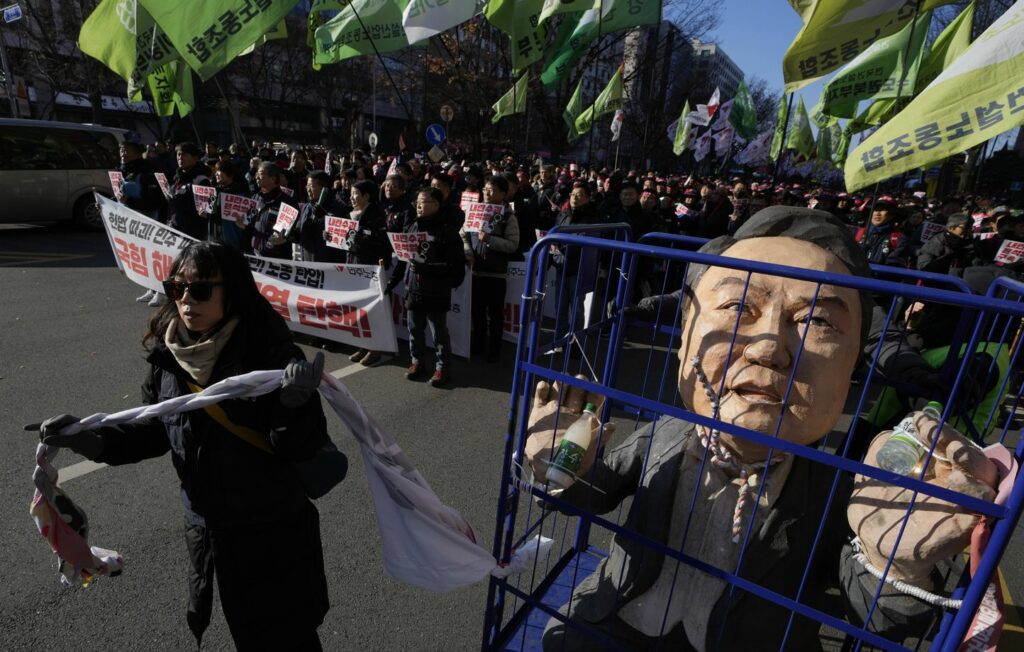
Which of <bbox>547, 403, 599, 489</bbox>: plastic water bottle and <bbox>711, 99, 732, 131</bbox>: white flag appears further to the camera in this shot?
<bbox>711, 99, 732, 131</bbox>: white flag

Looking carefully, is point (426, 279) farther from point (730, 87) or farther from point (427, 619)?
point (730, 87)

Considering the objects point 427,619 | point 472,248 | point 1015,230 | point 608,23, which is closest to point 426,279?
point 472,248

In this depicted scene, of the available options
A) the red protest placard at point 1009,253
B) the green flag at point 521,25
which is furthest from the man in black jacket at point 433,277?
the red protest placard at point 1009,253

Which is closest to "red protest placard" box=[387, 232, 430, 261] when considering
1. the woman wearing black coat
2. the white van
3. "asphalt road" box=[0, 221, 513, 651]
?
"asphalt road" box=[0, 221, 513, 651]

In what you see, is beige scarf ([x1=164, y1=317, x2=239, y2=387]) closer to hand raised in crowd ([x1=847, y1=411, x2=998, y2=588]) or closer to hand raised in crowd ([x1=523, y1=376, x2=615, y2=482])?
hand raised in crowd ([x1=523, y1=376, x2=615, y2=482])

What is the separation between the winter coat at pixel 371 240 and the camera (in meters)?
5.49

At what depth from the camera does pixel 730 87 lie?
89500mm

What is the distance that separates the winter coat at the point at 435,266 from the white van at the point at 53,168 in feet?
30.2

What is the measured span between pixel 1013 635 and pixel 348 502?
3546mm

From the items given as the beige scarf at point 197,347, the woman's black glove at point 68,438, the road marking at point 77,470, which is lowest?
the road marking at point 77,470

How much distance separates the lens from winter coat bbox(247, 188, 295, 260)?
6.21m

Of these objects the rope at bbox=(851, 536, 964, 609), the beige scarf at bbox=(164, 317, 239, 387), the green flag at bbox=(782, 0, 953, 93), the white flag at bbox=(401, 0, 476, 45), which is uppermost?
the white flag at bbox=(401, 0, 476, 45)

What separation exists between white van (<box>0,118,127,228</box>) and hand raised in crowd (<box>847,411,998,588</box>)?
1306cm

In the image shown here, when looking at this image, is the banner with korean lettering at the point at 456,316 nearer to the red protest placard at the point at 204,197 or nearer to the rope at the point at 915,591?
the red protest placard at the point at 204,197
